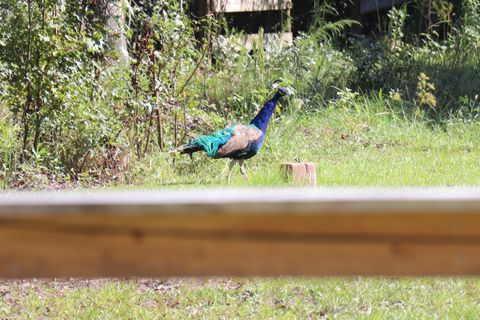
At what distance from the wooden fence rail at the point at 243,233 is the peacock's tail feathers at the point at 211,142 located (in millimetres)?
6875

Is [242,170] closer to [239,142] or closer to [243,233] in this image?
[239,142]

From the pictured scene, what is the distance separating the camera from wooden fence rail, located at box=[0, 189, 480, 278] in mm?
1226

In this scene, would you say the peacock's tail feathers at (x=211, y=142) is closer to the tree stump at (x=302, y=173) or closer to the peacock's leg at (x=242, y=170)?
the peacock's leg at (x=242, y=170)

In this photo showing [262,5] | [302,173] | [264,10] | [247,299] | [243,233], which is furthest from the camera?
[264,10]

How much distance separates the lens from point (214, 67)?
12.7m

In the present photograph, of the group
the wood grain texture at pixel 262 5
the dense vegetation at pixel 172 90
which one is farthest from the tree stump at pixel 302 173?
the wood grain texture at pixel 262 5

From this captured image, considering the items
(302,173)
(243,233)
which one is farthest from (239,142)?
(243,233)

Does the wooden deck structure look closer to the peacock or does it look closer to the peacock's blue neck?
the peacock's blue neck

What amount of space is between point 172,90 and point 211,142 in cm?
121

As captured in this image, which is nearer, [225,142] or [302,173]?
[302,173]

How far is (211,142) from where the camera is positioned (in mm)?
8273

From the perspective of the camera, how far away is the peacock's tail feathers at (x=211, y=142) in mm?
8234

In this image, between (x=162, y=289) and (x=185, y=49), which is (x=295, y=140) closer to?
(x=185, y=49)

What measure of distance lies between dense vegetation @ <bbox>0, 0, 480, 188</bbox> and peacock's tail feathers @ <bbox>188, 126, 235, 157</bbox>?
36cm
